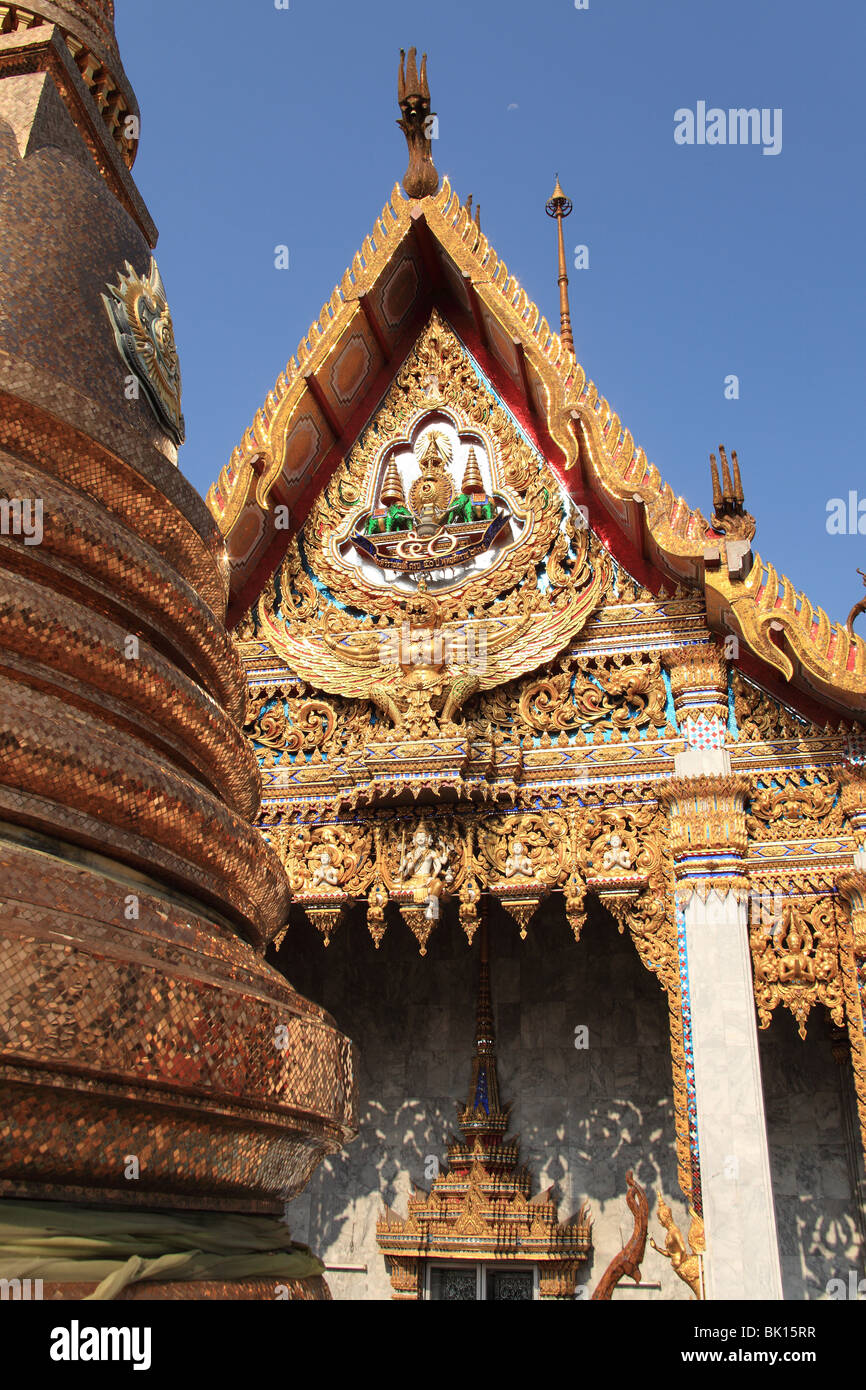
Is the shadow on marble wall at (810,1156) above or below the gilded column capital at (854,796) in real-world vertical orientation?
below

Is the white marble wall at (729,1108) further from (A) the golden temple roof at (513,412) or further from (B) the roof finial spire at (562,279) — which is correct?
(B) the roof finial spire at (562,279)

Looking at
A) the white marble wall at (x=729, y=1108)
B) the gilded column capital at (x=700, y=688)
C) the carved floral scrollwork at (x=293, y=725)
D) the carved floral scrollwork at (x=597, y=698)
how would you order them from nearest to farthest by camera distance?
the white marble wall at (x=729, y=1108)
the gilded column capital at (x=700, y=688)
the carved floral scrollwork at (x=597, y=698)
the carved floral scrollwork at (x=293, y=725)

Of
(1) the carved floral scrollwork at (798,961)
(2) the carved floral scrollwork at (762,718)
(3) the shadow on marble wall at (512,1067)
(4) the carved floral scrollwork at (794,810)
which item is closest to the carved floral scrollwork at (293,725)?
(3) the shadow on marble wall at (512,1067)

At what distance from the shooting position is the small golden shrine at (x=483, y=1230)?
7547 mm

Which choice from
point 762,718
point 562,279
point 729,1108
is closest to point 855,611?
point 762,718

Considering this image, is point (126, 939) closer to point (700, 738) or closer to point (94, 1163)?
point (94, 1163)

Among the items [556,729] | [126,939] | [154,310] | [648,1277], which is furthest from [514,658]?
[126,939]

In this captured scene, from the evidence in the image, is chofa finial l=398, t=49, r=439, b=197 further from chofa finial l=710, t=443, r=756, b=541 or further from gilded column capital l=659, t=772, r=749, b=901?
gilded column capital l=659, t=772, r=749, b=901

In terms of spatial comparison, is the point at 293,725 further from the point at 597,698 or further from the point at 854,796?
the point at 854,796

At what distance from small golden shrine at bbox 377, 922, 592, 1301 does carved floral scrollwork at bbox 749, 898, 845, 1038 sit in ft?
7.95

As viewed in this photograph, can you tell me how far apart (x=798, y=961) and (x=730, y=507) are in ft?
8.89

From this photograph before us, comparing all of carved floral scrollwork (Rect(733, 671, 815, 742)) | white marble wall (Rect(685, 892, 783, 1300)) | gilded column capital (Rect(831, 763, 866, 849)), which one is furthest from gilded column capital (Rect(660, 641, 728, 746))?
white marble wall (Rect(685, 892, 783, 1300))

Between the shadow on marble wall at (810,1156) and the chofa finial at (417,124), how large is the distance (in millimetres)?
6165

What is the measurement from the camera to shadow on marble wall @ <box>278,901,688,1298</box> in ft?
25.9
